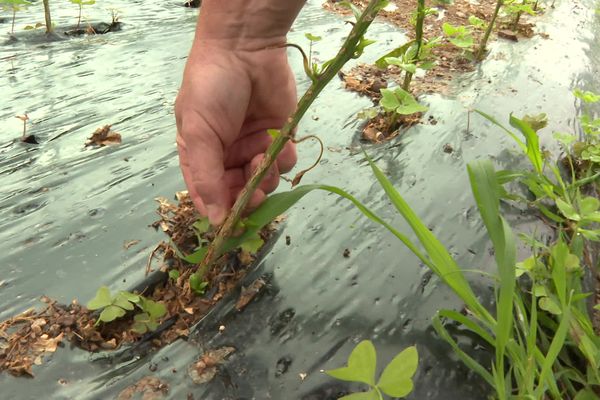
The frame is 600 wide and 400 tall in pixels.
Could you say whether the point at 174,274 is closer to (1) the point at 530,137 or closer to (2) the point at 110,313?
(2) the point at 110,313

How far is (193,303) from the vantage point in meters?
1.02

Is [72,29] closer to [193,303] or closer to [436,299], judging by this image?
[193,303]

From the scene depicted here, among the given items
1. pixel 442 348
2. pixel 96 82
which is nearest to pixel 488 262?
pixel 442 348

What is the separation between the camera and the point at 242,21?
1.00 metres

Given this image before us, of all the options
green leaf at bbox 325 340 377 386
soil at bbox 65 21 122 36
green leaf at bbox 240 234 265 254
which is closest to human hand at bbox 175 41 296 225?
green leaf at bbox 240 234 265 254

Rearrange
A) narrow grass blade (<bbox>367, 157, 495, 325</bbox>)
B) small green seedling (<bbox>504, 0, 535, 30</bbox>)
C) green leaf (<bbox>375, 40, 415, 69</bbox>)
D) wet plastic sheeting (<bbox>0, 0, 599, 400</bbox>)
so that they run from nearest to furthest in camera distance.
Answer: narrow grass blade (<bbox>367, 157, 495, 325</bbox>), wet plastic sheeting (<bbox>0, 0, 599, 400</bbox>), green leaf (<bbox>375, 40, 415, 69</bbox>), small green seedling (<bbox>504, 0, 535, 30</bbox>)

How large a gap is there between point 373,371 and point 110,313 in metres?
0.57

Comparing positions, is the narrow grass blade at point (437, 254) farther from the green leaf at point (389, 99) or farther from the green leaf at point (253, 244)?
the green leaf at point (389, 99)

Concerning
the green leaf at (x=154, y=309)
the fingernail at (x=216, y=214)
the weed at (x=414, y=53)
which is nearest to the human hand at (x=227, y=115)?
→ the fingernail at (x=216, y=214)

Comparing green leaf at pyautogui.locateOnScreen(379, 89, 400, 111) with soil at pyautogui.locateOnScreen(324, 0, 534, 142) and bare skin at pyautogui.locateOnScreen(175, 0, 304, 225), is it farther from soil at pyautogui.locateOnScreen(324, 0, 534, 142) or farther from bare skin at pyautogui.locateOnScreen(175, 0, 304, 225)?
bare skin at pyautogui.locateOnScreen(175, 0, 304, 225)

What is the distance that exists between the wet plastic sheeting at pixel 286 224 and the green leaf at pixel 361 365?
212 mm

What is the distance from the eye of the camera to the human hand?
929 mm

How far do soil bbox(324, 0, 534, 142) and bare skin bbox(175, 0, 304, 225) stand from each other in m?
0.65

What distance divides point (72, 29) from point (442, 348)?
8.23 feet
